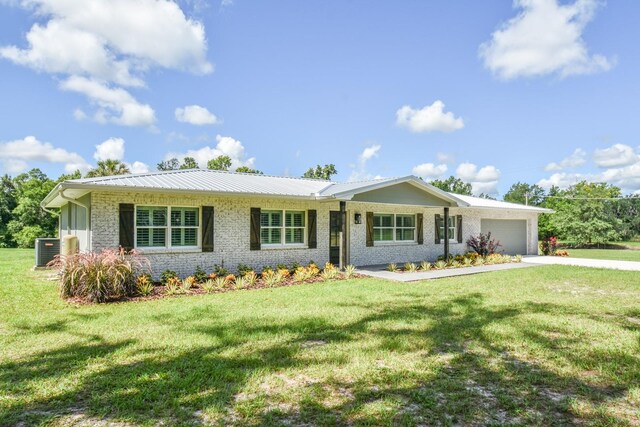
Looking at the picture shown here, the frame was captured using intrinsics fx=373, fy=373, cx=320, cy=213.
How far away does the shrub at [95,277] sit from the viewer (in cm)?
809

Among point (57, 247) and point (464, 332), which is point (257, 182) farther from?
point (464, 332)

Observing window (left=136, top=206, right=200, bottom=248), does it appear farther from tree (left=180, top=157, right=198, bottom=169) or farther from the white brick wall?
tree (left=180, top=157, right=198, bottom=169)

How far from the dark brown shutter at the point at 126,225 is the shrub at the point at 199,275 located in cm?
190

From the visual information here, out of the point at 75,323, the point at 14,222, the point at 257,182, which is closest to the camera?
the point at 75,323

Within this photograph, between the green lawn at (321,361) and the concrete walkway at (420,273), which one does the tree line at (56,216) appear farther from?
the green lawn at (321,361)

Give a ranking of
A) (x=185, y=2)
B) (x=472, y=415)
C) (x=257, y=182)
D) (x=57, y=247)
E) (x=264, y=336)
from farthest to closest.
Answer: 1. (x=57, y=247)
2. (x=257, y=182)
3. (x=185, y=2)
4. (x=264, y=336)
5. (x=472, y=415)

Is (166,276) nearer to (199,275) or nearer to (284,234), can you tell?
(199,275)

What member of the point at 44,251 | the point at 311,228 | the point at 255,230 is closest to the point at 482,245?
the point at 311,228

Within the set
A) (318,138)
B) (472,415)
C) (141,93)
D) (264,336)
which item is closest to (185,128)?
(141,93)

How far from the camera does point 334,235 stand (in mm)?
14148

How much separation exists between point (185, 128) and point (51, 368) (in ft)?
82.8

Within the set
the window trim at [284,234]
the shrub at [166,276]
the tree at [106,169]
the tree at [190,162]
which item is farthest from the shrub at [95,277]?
the tree at [190,162]

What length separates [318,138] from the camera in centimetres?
2247

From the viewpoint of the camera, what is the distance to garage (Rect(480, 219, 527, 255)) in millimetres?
20573
